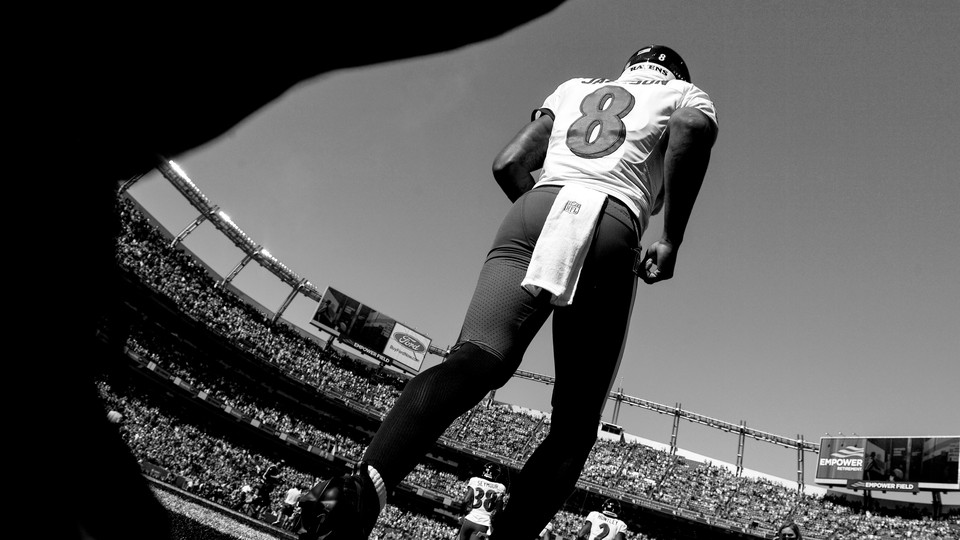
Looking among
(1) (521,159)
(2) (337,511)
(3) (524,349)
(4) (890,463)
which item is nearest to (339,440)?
(4) (890,463)

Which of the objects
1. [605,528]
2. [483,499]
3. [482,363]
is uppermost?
[605,528]

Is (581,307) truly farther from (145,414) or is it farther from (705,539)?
(705,539)

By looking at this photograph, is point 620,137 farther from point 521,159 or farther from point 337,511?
point 337,511

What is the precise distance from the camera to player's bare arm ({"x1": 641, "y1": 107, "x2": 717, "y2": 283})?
206cm

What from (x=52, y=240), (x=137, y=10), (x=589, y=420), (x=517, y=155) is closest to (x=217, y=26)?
(x=137, y=10)

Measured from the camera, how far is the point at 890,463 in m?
32.1

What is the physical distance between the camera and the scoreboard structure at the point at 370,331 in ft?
127

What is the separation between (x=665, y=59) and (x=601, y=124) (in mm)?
577

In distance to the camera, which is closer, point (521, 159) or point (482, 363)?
point (482, 363)

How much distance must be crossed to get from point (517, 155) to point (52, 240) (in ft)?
6.01

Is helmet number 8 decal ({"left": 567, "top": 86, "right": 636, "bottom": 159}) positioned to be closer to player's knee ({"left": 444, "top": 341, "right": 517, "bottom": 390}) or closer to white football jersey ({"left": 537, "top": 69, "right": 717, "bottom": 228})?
white football jersey ({"left": 537, "top": 69, "right": 717, "bottom": 228})

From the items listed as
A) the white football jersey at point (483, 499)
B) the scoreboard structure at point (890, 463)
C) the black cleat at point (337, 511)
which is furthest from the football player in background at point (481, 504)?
the scoreboard structure at point (890, 463)

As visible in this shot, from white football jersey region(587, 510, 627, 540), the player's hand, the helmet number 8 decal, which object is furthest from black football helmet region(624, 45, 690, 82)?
white football jersey region(587, 510, 627, 540)

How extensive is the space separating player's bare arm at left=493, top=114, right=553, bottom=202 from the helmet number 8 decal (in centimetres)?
16
